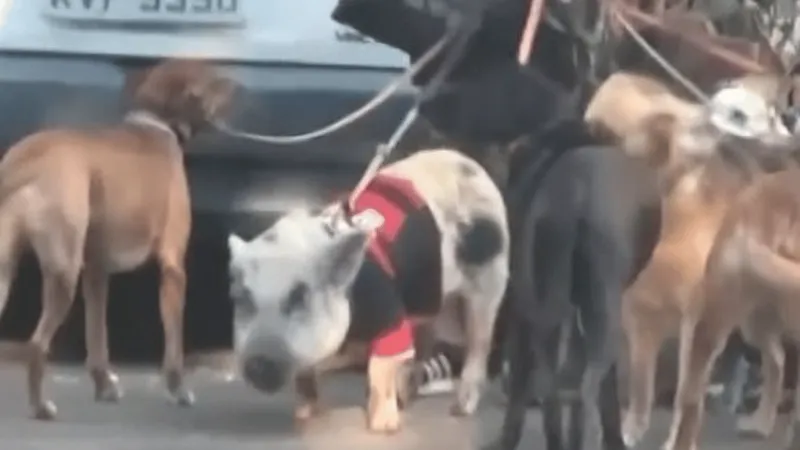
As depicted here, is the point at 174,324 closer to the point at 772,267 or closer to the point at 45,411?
the point at 45,411

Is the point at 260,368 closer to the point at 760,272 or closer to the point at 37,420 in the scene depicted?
the point at 37,420

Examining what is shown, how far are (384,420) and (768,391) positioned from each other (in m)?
0.23

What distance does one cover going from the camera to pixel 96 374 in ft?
2.65

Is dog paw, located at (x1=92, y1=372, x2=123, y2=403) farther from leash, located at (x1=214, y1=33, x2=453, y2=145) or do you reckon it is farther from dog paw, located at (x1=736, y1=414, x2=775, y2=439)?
dog paw, located at (x1=736, y1=414, x2=775, y2=439)

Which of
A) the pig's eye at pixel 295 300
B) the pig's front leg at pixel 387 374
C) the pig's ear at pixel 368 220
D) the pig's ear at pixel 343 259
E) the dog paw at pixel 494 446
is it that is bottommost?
the dog paw at pixel 494 446

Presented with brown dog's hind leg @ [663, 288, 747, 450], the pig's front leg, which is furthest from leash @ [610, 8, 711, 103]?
the pig's front leg

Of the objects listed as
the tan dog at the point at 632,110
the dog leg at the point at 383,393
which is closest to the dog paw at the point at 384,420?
the dog leg at the point at 383,393

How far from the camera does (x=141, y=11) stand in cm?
81

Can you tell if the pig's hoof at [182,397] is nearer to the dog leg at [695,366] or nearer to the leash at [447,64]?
the leash at [447,64]

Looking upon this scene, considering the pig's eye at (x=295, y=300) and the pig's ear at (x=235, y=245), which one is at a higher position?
the pig's ear at (x=235, y=245)

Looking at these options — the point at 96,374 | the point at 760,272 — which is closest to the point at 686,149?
the point at 760,272

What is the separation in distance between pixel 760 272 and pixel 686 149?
8 cm

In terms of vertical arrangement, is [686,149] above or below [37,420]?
above

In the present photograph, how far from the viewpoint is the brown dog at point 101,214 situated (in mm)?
800
